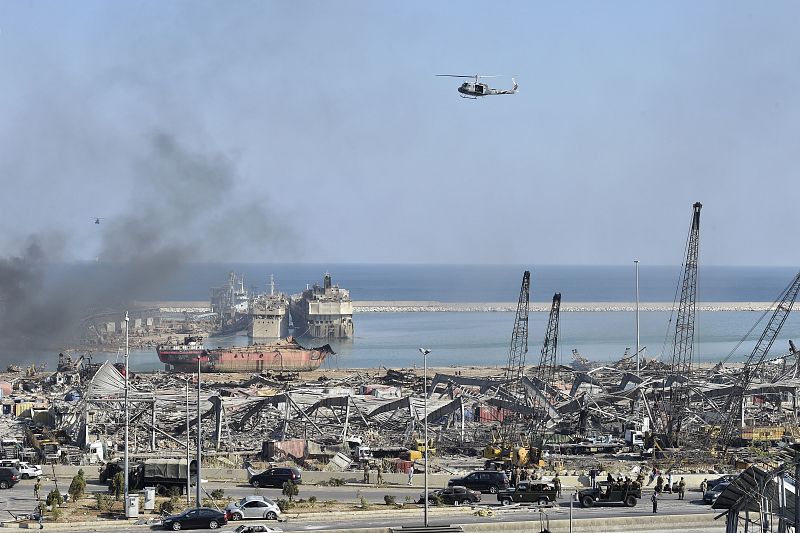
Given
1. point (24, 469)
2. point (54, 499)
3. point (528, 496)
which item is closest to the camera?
point (54, 499)

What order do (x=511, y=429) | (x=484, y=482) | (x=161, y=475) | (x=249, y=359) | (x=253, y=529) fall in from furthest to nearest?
(x=249, y=359) → (x=511, y=429) → (x=484, y=482) → (x=161, y=475) → (x=253, y=529)

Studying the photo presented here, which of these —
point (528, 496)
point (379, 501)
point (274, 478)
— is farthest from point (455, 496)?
point (274, 478)

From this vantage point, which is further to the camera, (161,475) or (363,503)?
(161,475)

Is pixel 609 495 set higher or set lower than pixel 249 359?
lower

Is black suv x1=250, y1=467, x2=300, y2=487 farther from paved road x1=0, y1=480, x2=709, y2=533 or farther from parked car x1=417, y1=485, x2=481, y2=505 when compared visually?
parked car x1=417, y1=485, x2=481, y2=505

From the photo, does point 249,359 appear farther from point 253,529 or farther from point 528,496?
point 253,529

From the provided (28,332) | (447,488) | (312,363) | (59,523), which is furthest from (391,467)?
(28,332)
